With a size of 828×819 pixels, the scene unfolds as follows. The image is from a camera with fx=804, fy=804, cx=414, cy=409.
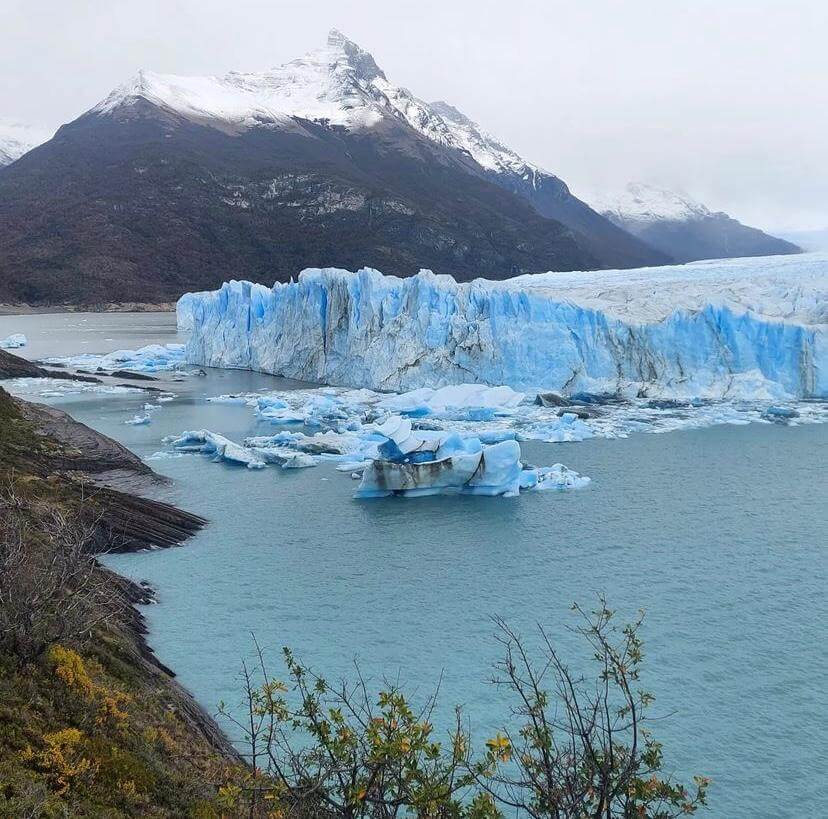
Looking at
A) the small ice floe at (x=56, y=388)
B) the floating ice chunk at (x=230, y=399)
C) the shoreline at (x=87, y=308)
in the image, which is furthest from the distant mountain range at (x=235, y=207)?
the floating ice chunk at (x=230, y=399)

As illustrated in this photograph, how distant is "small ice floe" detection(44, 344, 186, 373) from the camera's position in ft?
120

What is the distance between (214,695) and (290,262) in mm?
A: 73636

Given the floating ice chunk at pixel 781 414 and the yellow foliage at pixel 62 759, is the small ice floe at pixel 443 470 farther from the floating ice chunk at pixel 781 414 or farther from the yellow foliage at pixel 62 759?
the yellow foliage at pixel 62 759

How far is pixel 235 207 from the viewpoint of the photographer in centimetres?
8450

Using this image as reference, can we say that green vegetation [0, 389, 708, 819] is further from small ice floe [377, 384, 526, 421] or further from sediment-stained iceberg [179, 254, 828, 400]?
sediment-stained iceberg [179, 254, 828, 400]

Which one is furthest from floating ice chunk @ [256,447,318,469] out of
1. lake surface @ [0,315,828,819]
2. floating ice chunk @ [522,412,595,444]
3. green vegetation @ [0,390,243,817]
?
green vegetation @ [0,390,243,817]

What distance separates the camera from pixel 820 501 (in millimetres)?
15664

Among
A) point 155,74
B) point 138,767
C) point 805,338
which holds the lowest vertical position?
point 138,767

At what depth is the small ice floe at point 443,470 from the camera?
53.6ft

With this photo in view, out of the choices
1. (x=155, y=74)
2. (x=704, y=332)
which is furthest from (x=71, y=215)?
(x=704, y=332)

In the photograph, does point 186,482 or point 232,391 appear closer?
point 186,482

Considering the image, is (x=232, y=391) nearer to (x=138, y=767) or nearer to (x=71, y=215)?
(x=138, y=767)

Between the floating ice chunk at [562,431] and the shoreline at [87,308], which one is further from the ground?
the shoreline at [87,308]

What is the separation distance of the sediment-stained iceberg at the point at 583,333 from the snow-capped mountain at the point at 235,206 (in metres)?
46.9
